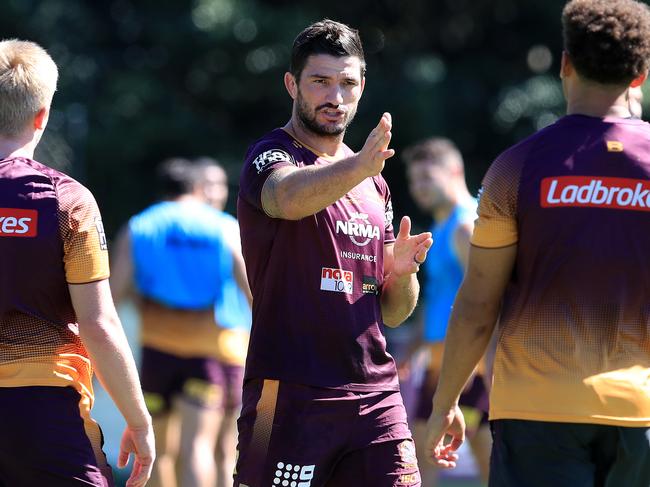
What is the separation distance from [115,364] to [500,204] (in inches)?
55.1

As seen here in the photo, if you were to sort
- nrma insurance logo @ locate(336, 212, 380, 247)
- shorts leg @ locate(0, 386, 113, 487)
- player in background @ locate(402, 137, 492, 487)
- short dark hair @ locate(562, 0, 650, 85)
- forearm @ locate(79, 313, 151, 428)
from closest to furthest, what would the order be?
short dark hair @ locate(562, 0, 650, 85)
shorts leg @ locate(0, 386, 113, 487)
forearm @ locate(79, 313, 151, 428)
nrma insurance logo @ locate(336, 212, 380, 247)
player in background @ locate(402, 137, 492, 487)

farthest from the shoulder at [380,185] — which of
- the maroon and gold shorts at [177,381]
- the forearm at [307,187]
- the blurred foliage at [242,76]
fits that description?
the blurred foliage at [242,76]

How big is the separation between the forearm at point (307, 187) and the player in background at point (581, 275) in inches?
18.8

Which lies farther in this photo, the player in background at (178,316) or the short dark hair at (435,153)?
the player in background at (178,316)

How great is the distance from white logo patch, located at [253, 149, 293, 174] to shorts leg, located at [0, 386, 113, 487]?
1066mm

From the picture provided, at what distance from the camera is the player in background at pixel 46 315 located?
385 centimetres

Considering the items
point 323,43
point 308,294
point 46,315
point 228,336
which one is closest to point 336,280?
A: point 308,294

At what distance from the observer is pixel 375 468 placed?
429cm

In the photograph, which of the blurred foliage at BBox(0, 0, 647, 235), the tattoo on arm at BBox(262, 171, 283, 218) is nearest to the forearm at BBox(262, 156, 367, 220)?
the tattoo on arm at BBox(262, 171, 283, 218)

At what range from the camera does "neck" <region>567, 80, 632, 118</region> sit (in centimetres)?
378

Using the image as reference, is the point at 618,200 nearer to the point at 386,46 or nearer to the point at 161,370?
the point at 161,370

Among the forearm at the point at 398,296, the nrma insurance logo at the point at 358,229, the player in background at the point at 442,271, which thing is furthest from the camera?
the player in background at the point at 442,271

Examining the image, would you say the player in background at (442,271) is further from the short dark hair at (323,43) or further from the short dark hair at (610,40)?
the short dark hair at (610,40)

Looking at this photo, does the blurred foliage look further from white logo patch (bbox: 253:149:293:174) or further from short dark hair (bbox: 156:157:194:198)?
white logo patch (bbox: 253:149:293:174)
